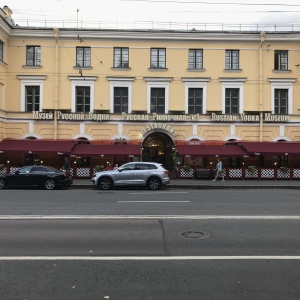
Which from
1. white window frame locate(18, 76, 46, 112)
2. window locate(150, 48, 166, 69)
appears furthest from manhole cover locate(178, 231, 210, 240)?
white window frame locate(18, 76, 46, 112)

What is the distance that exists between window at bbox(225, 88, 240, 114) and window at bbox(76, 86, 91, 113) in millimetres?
10419

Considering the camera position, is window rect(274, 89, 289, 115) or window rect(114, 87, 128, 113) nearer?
window rect(114, 87, 128, 113)

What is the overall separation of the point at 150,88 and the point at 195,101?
3545mm

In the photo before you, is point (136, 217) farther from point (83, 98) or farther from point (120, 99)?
point (83, 98)

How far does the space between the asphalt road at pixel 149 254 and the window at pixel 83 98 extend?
15.8 metres

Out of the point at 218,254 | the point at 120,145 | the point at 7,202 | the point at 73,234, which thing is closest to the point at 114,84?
the point at 120,145

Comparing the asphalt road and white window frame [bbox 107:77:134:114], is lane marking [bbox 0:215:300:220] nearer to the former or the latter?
the asphalt road

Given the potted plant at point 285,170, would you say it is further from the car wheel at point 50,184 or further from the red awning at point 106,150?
the car wheel at point 50,184

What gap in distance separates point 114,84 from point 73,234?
19478 mm

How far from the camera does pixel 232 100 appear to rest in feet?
86.8

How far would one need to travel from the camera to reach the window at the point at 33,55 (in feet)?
85.0

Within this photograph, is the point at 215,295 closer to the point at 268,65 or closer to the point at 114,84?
the point at 114,84

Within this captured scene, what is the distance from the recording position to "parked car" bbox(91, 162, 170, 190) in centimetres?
1920

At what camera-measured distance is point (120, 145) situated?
25016mm
